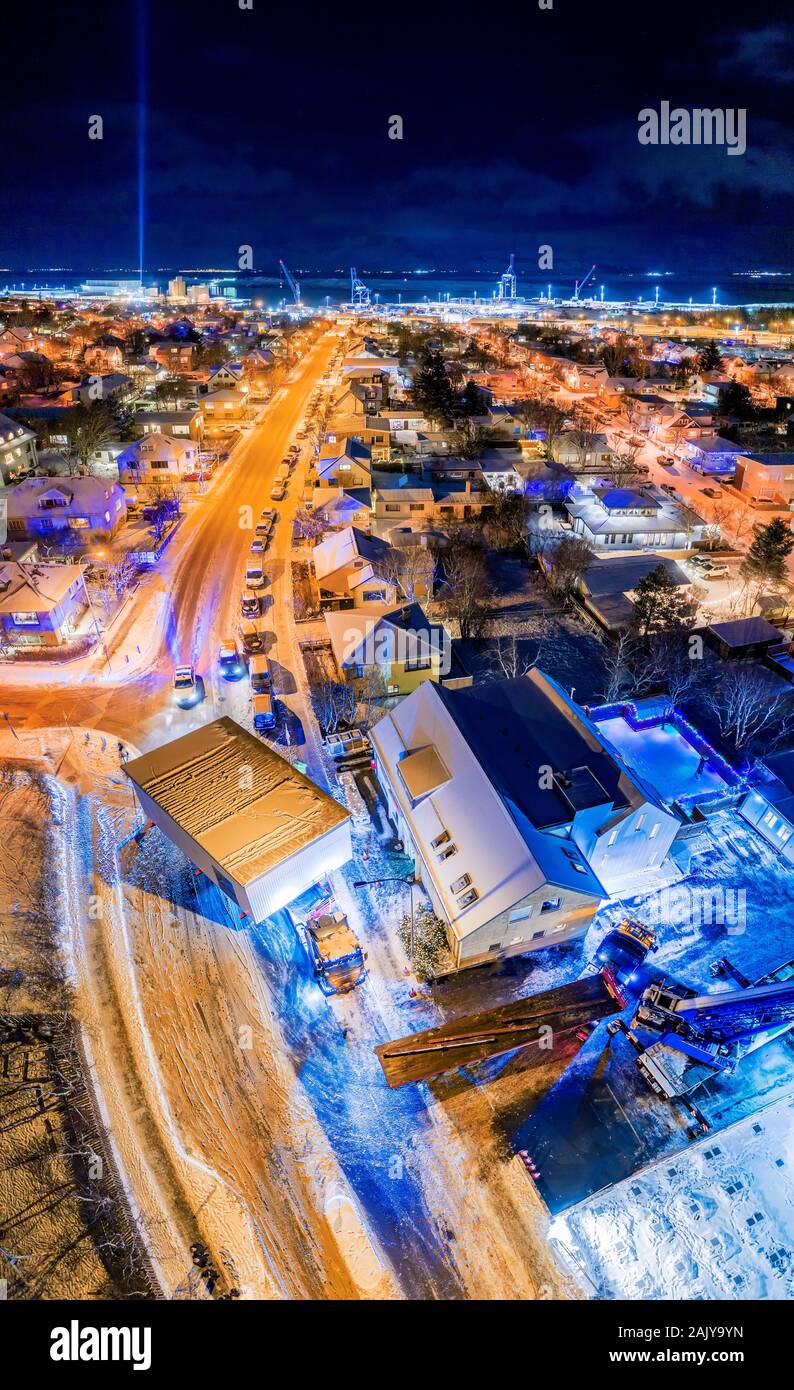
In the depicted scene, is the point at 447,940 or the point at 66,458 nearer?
the point at 447,940

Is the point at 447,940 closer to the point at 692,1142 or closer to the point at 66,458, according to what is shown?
the point at 692,1142

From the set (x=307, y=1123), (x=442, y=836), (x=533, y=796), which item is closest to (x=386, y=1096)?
(x=307, y=1123)

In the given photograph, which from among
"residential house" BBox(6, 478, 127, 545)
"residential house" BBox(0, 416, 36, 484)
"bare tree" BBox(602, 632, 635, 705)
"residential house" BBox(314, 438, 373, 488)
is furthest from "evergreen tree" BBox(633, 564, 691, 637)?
"residential house" BBox(0, 416, 36, 484)

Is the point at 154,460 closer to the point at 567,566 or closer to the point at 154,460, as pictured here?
the point at 154,460

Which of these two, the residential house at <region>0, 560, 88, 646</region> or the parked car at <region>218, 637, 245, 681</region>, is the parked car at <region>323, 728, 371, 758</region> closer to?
the parked car at <region>218, 637, 245, 681</region>

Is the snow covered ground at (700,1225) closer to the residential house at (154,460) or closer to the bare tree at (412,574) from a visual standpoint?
the bare tree at (412,574)
